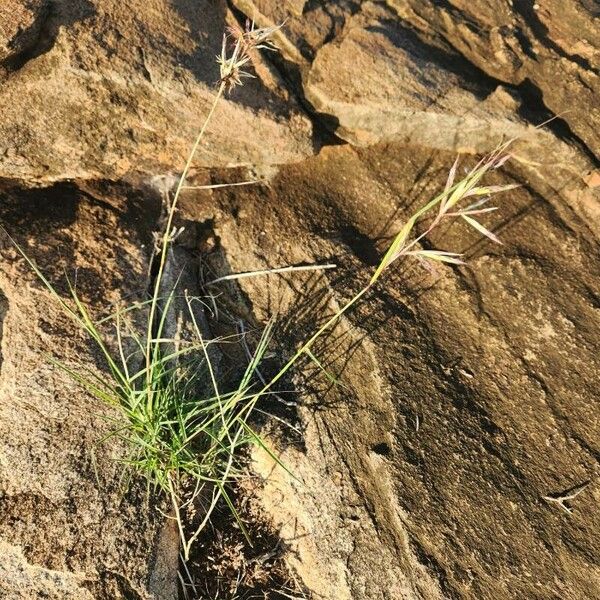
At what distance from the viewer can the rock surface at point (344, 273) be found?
5.99 ft

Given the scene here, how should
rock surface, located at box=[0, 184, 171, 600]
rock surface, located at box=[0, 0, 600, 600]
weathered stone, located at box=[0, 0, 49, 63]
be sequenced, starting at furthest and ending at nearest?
1. weathered stone, located at box=[0, 0, 49, 63]
2. rock surface, located at box=[0, 0, 600, 600]
3. rock surface, located at box=[0, 184, 171, 600]

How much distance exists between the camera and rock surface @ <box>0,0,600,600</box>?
1.83 m

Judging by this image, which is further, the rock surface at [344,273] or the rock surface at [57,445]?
the rock surface at [344,273]

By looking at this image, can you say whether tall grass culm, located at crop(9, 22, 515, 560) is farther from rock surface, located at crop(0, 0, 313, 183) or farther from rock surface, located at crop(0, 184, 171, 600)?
rock surface, located at crop(0, 0, 313, 183)

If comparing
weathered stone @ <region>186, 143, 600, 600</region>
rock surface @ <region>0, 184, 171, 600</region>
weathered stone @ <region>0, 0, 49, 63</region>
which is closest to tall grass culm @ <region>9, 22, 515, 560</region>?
rock surface @ <region>0, 184, 171, 600</region>

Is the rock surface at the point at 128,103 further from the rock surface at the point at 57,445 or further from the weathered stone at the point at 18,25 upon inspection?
the rock surface at the point at 57,445

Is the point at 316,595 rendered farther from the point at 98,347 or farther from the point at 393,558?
the point at 98,347

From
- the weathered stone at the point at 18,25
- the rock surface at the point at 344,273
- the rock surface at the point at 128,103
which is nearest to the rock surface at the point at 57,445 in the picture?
the rock surface at the point at 344,273

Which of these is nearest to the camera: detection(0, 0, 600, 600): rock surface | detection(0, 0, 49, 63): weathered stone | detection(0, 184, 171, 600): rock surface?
detection(0, 184, 171, 600): rock surface

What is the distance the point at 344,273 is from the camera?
2.25 metres

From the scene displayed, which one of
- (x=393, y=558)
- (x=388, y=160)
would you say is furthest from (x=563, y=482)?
(x=388, y=160)

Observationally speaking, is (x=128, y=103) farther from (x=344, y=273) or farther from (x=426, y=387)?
(x=426, y=387)

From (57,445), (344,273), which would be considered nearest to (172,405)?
(57,445)

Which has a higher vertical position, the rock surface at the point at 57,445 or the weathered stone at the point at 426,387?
the weathered stone at the point at 426,387
